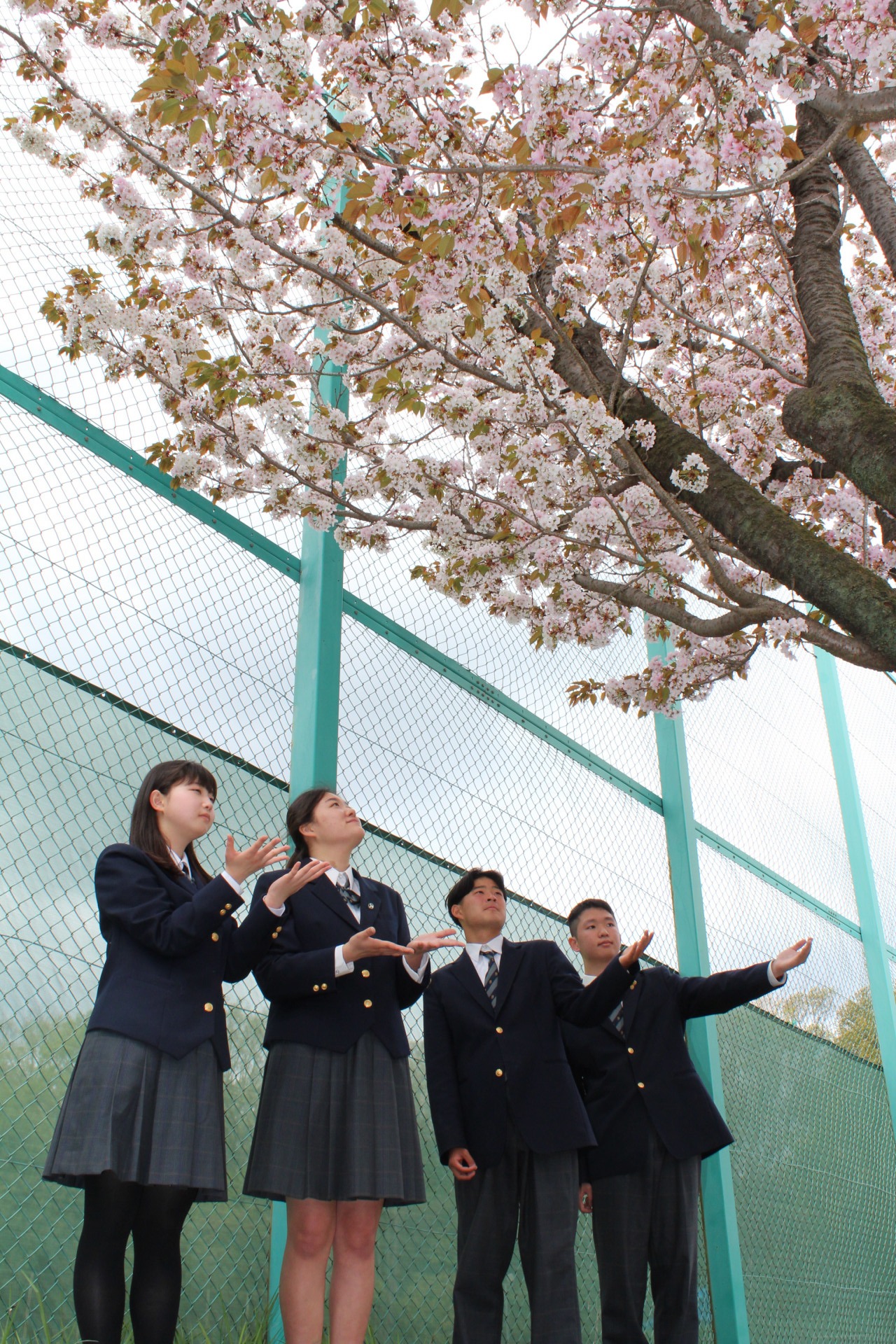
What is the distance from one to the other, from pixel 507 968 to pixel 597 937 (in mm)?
452

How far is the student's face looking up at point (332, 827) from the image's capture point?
277cm

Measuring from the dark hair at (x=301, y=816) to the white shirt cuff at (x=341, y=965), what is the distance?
39cm

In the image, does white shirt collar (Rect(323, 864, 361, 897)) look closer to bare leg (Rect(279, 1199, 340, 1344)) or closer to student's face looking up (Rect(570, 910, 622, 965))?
bare leg (Rect(279, 1199, 340, 1344))

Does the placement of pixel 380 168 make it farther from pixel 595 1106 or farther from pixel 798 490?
pixel 595 1106

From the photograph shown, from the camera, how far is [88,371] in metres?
3.08

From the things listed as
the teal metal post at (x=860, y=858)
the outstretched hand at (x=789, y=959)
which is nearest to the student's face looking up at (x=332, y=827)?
the outstretched hand at (x=789, y=959)

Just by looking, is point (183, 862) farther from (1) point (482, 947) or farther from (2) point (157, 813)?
(1) point (482, 947)

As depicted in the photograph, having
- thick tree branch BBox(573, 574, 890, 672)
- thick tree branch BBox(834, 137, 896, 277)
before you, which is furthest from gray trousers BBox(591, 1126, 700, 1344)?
thick tree branch BBox(834, 137, 896, 277)

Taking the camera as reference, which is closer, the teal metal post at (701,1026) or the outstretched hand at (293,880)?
the outstretched hand at (293,880)

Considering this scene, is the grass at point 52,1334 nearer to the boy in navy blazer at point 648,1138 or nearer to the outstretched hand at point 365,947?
the outstretched hand at point 365,947

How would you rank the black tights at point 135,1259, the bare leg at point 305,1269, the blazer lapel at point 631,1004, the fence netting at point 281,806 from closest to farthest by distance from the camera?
the black tights at point 135,1259, the bare leg at point 305,1269, the fence netting at point 281,806, the blazer lapel at point 631,1004

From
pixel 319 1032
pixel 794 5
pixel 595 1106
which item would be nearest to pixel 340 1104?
pixel 319 1032

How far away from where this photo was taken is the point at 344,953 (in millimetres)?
2453

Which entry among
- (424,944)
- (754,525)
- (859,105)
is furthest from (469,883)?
(859,105)
